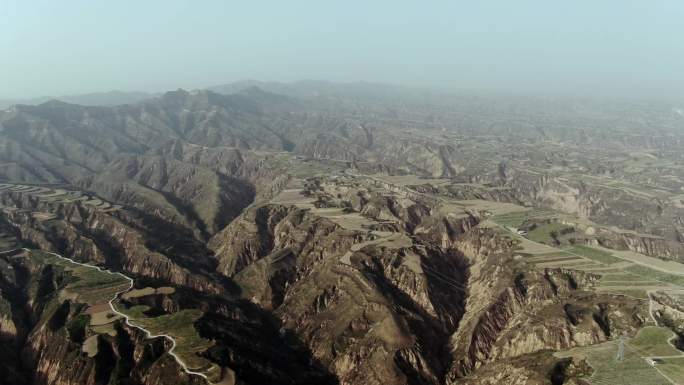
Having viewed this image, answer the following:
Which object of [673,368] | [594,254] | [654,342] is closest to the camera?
[673,368]

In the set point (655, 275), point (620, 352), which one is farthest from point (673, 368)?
point (655, 275)

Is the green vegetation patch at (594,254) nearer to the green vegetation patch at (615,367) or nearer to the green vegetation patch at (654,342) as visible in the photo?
the green vegetation patch at (654,342)

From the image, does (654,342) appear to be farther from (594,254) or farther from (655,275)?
(594,254)

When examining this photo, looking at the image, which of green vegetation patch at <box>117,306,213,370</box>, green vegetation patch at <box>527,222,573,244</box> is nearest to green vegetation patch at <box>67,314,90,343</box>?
green vegetation patch at <box>117,306,213,370</box>

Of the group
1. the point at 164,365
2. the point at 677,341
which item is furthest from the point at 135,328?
the point at 677,341

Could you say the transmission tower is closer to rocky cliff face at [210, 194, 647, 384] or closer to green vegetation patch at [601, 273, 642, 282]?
rocky cliff face at [210, 194, 647, 384]

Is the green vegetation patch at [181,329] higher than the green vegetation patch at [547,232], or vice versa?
the green vegetation patch at [547,232]

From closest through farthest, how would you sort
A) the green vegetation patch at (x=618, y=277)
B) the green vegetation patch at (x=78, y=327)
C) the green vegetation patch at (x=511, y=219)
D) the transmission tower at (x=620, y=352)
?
the transmission tower at (x=620, y=352), the green vegetation patch at (x=78, y=327), the green vegetation patch at (x=618, y=277), the green vegetation patch at (x=511, y=219)

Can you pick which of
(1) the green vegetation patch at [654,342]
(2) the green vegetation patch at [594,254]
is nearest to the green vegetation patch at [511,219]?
(2) the green vegetation patch at [594,254]
